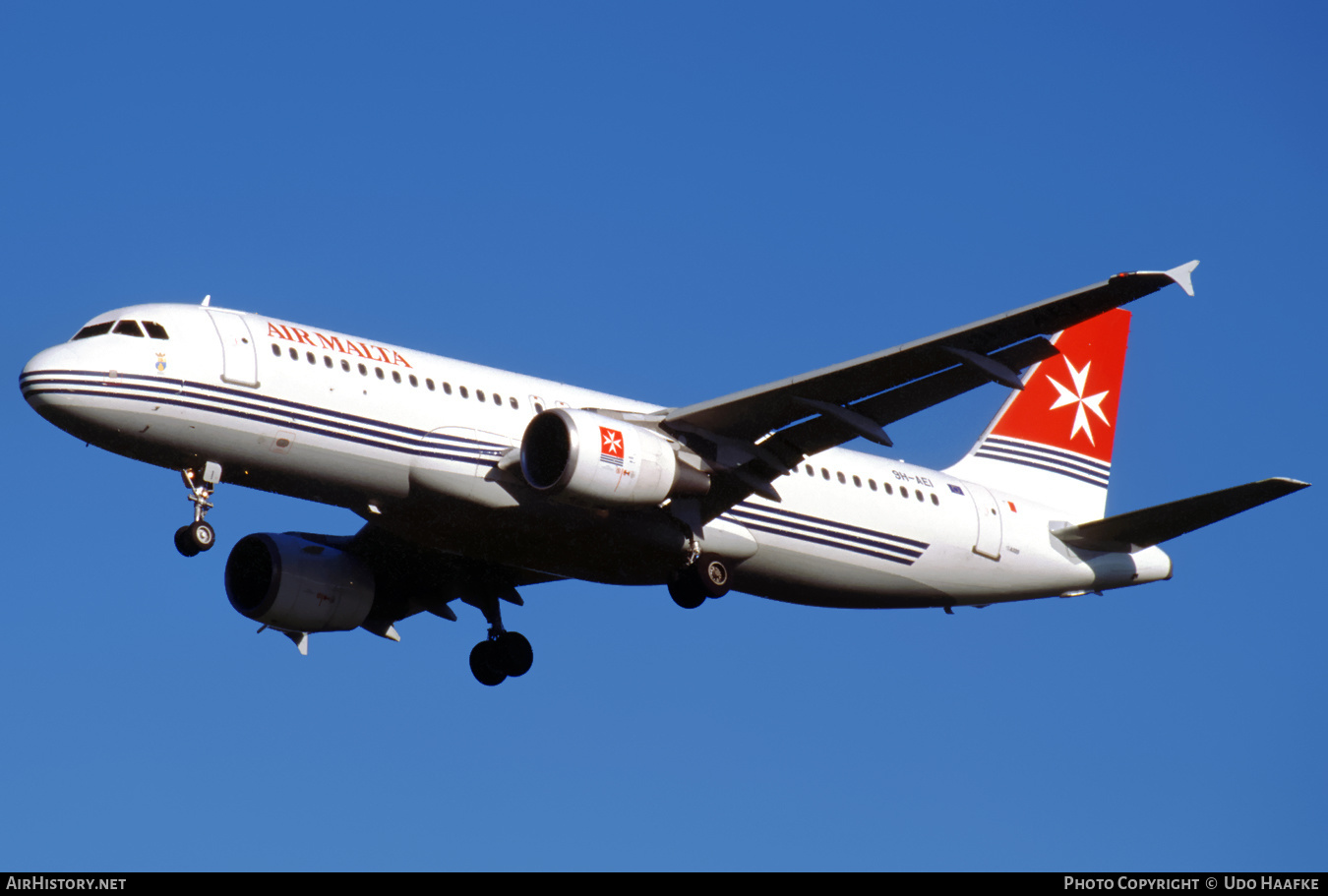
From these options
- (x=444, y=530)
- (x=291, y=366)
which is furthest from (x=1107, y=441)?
(x=291, y=366)

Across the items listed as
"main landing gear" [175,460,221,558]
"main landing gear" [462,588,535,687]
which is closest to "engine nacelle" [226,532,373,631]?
"main landing gear" [462,588,535,687]

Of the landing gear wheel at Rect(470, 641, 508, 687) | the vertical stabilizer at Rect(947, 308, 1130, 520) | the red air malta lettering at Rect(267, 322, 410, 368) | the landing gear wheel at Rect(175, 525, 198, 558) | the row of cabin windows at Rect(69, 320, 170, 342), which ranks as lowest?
the landing gear wheel at Rect(175, 525, 198, 558)

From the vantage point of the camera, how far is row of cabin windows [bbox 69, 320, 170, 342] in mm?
29938

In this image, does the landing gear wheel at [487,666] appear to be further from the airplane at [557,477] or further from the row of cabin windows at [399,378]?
the row of cabin windows at [399,378]

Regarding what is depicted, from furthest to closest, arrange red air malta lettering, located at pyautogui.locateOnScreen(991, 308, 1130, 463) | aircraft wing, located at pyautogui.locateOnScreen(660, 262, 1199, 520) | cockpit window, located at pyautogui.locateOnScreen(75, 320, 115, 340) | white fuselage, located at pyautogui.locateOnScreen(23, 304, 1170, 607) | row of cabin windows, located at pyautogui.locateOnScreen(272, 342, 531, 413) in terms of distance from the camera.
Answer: red air malta lettering, located at pyautogui.locateOnScreen(991, 308, 1130, 463), row of cabin windows, located at pyautogui.locateOnScreen(272, 342, 531, 413), cockpit window, located at pyautogui.locateOnScreen(75, 320, 115, 340), white fuselage, located at pyautogui.locateOnScreen(23, 304, 1170, 607), aircraft wing, located at pyautogui.locateOnScreen(660, 262, 1199, 520)

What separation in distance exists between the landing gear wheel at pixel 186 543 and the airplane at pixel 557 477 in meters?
0.03

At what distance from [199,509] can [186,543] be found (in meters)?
0.64

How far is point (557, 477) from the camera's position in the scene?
30.9 metres

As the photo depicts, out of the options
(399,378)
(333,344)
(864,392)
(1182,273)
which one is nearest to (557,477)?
(399,378)

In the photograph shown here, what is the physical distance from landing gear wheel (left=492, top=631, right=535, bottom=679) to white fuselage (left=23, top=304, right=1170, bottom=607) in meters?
2.99

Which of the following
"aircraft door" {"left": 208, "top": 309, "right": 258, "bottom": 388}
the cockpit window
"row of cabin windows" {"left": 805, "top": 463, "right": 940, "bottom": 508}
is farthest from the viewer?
"row of cabin windows" {"left": 805, "top": 463, "right": 940, "bottom": 508}

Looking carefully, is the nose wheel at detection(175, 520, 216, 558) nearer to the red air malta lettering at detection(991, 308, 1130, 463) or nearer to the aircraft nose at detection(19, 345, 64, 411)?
the aircraft nose at detection(19, 345, 64, 411)

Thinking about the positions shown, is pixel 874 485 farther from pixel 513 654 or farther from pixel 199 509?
pixel 199 509
